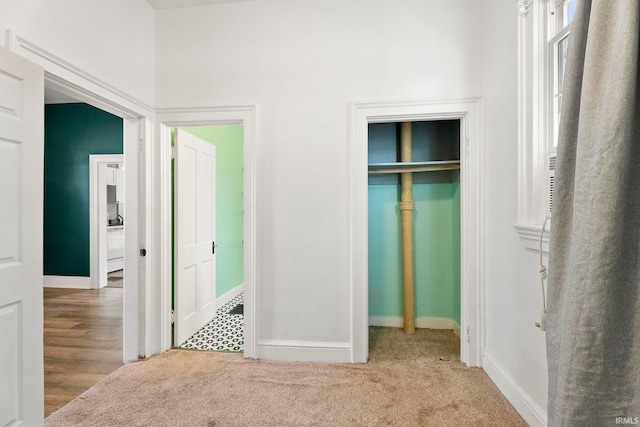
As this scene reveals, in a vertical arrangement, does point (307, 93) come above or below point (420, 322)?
above

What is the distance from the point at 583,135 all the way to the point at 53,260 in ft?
21.1

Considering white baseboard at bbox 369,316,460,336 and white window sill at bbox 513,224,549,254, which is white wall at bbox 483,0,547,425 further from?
white baseboard at bbox 369,316,460,336

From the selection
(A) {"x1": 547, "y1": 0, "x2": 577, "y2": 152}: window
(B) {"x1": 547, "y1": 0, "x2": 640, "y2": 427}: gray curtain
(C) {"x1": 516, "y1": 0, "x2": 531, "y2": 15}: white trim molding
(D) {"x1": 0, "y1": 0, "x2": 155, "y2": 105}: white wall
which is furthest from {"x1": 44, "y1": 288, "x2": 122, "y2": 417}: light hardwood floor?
(C) {"x1": 516, "y1": 0, "x2": 531, "y2": 15}: white trim molding

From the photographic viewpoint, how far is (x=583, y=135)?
987 millimetres

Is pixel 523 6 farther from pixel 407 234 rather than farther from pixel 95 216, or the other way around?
pixel 95 216

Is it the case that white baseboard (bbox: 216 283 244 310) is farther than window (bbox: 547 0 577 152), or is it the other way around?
white baseboard (bbox: 216 283 244 310)

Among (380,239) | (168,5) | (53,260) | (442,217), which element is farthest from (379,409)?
(53,260)

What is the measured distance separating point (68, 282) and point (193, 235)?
3351 mm

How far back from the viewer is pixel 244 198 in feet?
8.21

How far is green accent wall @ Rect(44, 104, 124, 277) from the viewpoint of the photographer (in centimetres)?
484

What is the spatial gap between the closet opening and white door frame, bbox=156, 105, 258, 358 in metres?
1.24

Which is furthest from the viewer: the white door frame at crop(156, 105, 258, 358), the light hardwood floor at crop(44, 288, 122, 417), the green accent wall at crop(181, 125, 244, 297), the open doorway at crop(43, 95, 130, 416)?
the open doorway at crop(43, 95, 130, 416)

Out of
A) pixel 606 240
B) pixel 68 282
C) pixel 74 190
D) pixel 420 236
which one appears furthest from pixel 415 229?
pixel 68 282

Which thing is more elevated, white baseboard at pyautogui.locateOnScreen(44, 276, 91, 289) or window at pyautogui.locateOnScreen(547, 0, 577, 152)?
window at pyautogui.locateOnScreen(547, 0, 577, 152)
